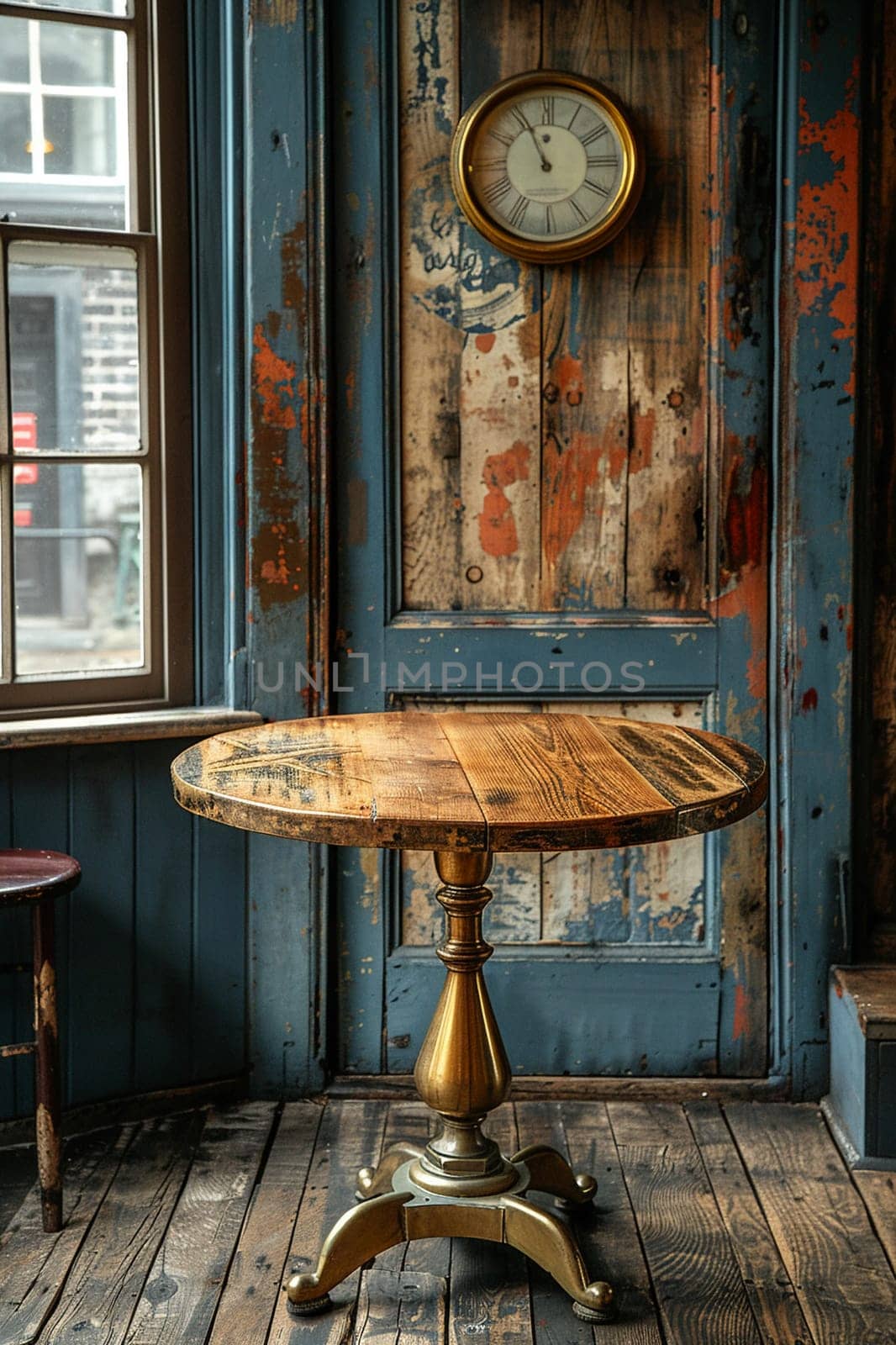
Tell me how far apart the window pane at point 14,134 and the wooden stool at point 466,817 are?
4.10ft

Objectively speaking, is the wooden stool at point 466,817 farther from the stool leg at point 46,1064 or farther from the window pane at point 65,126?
the window pane at point 65,126

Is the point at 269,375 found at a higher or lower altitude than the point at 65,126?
lower

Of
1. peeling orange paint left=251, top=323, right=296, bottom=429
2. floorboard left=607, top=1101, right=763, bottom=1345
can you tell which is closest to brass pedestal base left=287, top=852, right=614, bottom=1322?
floorboard left=607, top=1101, right=763, bottom=1345

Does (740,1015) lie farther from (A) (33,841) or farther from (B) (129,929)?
(A) (33,841)

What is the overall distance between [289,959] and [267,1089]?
286 millimetres

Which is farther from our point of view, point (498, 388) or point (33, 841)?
point (498, 388)

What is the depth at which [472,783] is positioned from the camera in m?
1.81

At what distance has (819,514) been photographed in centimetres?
271

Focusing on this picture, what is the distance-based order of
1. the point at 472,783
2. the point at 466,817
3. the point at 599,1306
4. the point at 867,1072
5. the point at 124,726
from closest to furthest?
the point at 466,817 → the point at 472,783 → the point at 599,1306 → the point at 867,1072 → the point at 124,726

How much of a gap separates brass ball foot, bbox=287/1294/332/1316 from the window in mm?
1244

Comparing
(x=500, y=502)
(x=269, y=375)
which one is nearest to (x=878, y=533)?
(x=500, y=502)

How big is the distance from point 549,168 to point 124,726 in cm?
144

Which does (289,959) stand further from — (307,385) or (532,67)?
(532,67)

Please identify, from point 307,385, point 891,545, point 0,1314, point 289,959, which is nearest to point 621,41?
point 307,385
